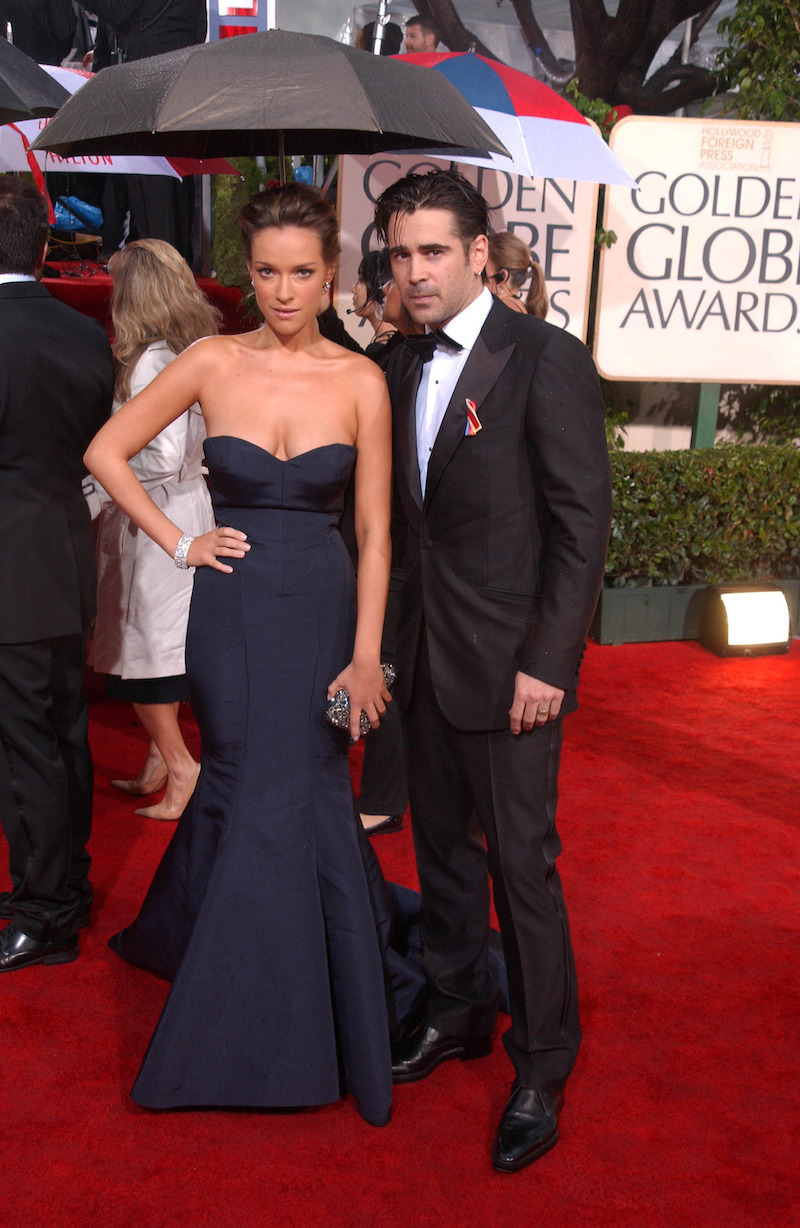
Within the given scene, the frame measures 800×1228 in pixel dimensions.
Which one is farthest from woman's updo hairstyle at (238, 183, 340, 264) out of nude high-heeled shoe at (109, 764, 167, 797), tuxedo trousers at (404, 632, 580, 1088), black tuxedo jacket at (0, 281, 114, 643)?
nude high-heeled shoe at (109, 764, 167, 797)

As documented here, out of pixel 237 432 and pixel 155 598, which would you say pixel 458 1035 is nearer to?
pixel 237 432

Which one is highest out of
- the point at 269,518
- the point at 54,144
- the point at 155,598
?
the point at 54,144

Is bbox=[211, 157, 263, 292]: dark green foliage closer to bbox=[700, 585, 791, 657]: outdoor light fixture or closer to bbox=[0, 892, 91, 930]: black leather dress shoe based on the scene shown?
bbox=[700, 585, 791, 657]: outdoor light fixture

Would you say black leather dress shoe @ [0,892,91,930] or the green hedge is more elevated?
the green hedge

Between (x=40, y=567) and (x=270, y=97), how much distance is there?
4.68ft

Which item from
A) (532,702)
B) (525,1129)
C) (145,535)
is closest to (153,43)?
(145,535)

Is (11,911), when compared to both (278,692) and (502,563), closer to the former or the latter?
(278,692)

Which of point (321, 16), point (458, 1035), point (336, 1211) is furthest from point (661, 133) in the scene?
point (336, 1211)

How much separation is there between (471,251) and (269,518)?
74 cm

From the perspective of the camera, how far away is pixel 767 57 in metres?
7.58

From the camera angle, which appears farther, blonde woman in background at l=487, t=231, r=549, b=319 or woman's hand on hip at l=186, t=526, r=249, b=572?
blonde woman in background at l=487, t=231, r=549, b=319

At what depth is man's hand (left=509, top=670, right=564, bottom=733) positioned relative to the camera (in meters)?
2.44

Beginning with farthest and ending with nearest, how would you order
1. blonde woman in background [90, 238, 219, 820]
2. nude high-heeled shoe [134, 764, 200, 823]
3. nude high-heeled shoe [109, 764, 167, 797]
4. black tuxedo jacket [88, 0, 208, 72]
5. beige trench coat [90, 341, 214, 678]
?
black tuxedo jacket [88, 0, 208, 72], nude high-heeled shoe [109, 764, 167, 797], nude high-heeled shoe [134, 764, 200, 823], beige trench coat [90, 341, 214, 678], blonde woman in background [90, 238, 219, 820]

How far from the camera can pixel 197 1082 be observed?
2695mm
